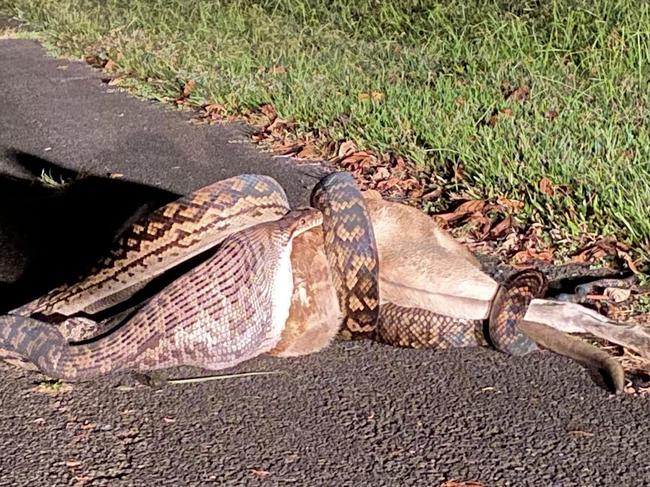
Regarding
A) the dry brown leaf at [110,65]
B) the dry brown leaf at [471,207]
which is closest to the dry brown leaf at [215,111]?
the dry brown leaf at [110,65]

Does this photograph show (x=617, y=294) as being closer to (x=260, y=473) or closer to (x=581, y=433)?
(x=581, y=433)

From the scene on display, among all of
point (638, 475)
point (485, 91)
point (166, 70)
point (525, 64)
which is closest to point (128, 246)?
point (638, 475)

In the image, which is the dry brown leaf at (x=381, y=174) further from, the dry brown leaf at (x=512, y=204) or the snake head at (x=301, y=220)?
the snake head at (x=301, y=220)

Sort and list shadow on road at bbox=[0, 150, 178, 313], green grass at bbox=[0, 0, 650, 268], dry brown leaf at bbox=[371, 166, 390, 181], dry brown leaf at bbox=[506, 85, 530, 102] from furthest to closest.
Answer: dry brown leaf at bbox=[506, 85, 530, 102] → dry brown leaf at bbox=[371, 166, 390, 181] → green grass at bbox=[0, 0, 650, 268] → shadow on road at bbox=[0, 150, 178, 313]

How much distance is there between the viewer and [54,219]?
575 cm

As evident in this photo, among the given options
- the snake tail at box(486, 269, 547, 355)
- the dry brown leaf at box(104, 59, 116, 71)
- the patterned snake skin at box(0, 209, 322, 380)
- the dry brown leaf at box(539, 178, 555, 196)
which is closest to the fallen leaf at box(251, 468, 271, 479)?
the patterned snake skin at box(0, 209, 322, 380)

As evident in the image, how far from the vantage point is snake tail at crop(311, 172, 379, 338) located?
3750 millimetres

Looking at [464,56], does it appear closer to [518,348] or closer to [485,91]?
[485,91]

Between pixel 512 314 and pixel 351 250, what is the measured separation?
1.97 ft

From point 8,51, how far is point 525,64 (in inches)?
213

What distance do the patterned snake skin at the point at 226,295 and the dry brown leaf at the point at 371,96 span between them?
3.27 m

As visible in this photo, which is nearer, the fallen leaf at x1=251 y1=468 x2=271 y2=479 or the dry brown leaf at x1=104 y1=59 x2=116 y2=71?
the fallen leaf at x1=251 y1=468 x2=271 y2=479

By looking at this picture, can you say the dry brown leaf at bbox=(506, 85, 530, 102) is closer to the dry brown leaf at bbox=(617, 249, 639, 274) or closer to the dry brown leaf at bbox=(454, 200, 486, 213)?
the dry brown leaf at bbox=(454, 200, 486, 213)

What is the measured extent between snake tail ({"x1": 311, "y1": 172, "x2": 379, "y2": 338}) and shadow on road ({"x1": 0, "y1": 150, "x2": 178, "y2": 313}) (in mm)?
1054
